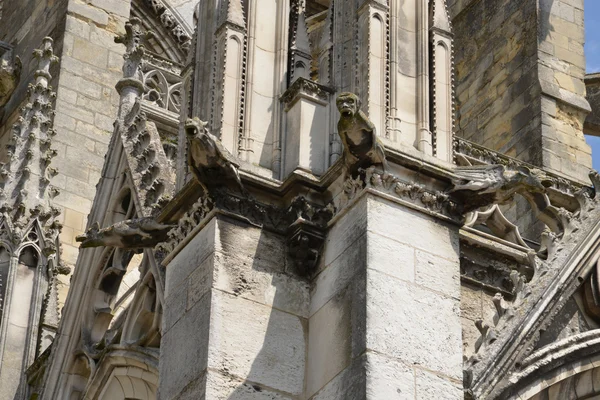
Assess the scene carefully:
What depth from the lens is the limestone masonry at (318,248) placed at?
35.1 feet

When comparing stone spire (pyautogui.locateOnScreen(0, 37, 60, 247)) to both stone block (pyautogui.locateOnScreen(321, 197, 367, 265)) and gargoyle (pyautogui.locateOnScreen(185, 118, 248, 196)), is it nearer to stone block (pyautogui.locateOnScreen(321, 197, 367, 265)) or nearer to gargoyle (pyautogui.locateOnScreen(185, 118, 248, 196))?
gargoyle (pyautogui.locateOnScreen(185, 118, 248, 196))

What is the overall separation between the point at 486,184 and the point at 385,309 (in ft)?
3.87

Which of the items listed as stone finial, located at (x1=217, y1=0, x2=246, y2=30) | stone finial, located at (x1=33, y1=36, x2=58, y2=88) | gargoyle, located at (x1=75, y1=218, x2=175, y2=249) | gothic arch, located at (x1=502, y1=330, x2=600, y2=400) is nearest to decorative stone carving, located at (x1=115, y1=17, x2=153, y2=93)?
stone finial, located at (x1=33, y1=36, x2=58, y2=88)

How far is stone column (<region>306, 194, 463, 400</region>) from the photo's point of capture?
10.4 metres

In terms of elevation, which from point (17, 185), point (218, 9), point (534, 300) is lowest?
point (534, 300)

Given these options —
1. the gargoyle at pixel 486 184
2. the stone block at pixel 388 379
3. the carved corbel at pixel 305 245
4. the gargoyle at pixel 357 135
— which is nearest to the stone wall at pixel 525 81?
the gargoyle at pixel 486 184

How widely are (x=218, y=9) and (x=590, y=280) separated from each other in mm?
2952

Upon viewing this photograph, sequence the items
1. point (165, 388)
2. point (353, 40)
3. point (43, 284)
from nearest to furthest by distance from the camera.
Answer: point (165, 388) → point (353, 40) → point (43, 284)

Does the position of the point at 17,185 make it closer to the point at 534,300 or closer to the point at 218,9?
the point at 218,9

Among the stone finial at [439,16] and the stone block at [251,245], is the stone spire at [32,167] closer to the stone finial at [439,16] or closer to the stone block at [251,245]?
the stone finial at [439,16]

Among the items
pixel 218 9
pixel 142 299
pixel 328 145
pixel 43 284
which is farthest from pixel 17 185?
pixel 328 145

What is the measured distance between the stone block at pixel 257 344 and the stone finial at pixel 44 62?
724 centimetres

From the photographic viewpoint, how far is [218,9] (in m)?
12.5

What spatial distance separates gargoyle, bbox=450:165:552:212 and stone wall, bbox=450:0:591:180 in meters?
7.31
